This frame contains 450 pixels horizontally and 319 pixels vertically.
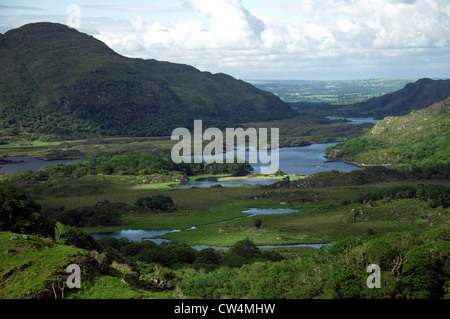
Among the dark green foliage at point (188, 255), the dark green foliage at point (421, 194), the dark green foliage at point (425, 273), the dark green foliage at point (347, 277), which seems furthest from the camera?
the dark green foliage at point (421, 194)

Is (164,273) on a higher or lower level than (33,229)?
lower

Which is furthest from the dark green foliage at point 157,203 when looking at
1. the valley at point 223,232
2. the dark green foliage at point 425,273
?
the dark green foliage at point 425,273

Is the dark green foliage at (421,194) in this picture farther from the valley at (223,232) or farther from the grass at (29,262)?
the grass at (29,262)

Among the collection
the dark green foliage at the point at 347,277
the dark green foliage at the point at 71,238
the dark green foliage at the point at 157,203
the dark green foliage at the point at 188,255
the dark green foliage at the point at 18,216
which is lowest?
the dark green foliage at the point at 157,203

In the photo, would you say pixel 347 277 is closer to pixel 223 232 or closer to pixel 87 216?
pixel 223 232

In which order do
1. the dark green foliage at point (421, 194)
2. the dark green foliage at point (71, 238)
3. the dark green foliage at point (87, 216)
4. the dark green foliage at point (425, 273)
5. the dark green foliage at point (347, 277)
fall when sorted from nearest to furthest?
1. the dark green foliage at point (425, 273)
2. the dark green foliage at point (347, 277)
3. the dark green foliage at point (71, 238)
4. the dark green foliage at point (87, 216)
5. the dark green foliage at point (421, 194)

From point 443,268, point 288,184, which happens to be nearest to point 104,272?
point 443,268

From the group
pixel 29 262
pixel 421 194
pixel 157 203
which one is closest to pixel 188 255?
pixel 29 262

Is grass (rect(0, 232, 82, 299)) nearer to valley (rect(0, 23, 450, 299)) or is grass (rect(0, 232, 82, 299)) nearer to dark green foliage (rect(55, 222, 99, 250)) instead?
valley (rect(0, 23, 450, 299))

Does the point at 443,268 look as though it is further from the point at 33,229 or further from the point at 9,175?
the point at 9,175

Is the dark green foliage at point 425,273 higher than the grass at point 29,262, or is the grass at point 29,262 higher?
the grass at point 29,262

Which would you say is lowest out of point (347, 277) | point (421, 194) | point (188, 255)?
point (188, 255)
